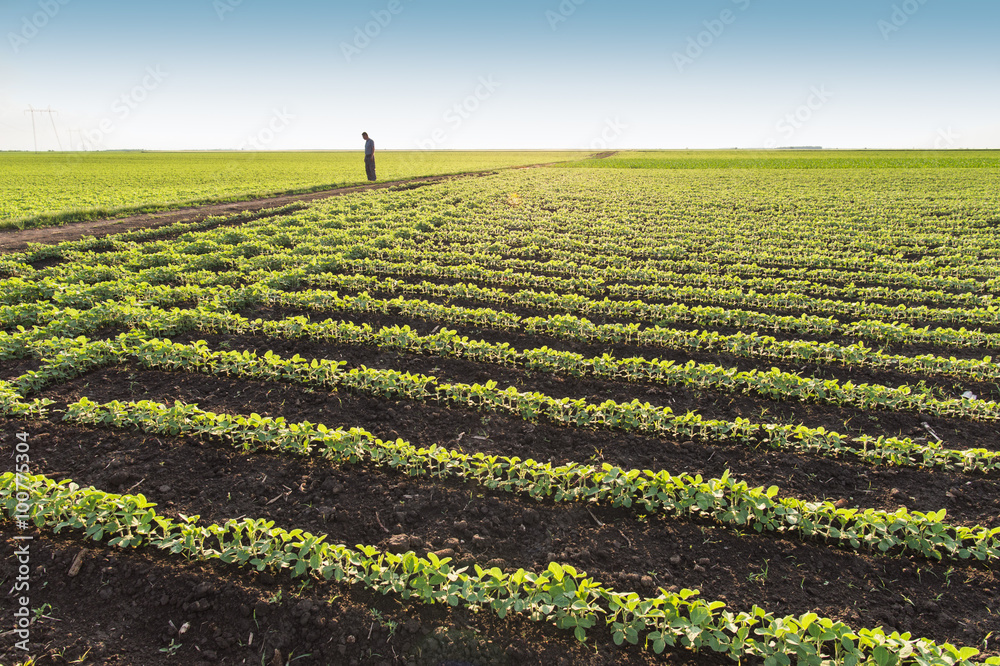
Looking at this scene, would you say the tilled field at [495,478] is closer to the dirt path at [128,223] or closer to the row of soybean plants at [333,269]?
the row of soybean plants at [333,269]

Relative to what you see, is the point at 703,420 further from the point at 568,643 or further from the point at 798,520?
the point at 568,643

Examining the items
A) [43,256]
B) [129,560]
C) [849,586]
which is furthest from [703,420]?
[43,256]

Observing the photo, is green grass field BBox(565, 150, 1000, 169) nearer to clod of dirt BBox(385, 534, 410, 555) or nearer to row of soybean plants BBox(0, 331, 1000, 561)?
row of soybean plants BBox(0, 331, 1000, 561)

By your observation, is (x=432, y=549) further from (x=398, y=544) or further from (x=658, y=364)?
(x=658, y=364)

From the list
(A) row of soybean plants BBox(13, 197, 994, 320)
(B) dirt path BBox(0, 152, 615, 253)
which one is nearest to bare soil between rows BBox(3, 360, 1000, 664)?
(A) row of soybean plants BBox(13, 197, 994, 320)

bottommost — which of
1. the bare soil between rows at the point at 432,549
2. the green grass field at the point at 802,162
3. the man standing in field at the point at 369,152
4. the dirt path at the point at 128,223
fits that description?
the bare soil between rows at the point at 432,549

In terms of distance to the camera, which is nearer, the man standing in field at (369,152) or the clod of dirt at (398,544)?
the clod of dirt at (398,544)

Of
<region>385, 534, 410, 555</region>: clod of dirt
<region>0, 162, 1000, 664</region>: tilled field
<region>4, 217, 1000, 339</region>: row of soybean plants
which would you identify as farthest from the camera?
<region>4, 217, 1000, 339</region>: row of soybean plants

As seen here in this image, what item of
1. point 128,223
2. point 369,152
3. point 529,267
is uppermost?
point 369,152

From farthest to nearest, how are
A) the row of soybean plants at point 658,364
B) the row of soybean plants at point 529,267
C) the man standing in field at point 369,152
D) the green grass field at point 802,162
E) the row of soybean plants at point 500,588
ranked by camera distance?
1. the green grass field at point 802,162
2. the man standing in field at point 369,152
3. the row of soybean plants at point 529,267
4. the row of soybean plants at point 658,364
5. the row of soybean plants at point 500,588

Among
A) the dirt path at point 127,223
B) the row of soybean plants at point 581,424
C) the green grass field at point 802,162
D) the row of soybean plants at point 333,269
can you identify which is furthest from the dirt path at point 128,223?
the green grass field at point 802,162

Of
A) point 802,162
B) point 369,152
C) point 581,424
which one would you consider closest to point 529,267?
point 581,424

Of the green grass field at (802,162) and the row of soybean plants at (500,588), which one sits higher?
the green grass field at (802,162)

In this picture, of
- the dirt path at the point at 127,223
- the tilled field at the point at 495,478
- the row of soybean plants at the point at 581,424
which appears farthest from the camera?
the dirt path at the point at 127,223
